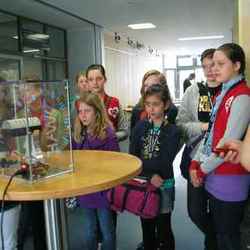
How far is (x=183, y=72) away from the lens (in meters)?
16.8

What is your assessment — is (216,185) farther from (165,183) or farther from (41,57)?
(41,57)

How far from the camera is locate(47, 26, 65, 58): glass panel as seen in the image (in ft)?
23.3

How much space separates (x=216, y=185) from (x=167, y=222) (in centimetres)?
57

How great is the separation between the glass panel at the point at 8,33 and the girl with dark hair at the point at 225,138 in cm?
451

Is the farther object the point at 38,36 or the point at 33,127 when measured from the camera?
the point at 38,36

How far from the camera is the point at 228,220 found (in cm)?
180

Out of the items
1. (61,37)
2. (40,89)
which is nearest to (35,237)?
(40,89)

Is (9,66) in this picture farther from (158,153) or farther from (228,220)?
(228,220)

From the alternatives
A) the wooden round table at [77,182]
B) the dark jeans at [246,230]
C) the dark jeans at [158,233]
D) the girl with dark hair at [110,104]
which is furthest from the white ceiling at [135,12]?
the dark jeans at [246,230]

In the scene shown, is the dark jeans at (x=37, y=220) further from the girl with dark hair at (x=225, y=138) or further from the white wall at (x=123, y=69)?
the white wall at (x=123, y=69)

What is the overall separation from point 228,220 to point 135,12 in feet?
17.0

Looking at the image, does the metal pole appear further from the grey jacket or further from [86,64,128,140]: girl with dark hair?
[86,64,128,140]: girl with dark hair

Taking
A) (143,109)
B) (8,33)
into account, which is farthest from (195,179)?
(8,33)

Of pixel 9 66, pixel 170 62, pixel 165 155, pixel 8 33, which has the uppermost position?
pixel 170 62
